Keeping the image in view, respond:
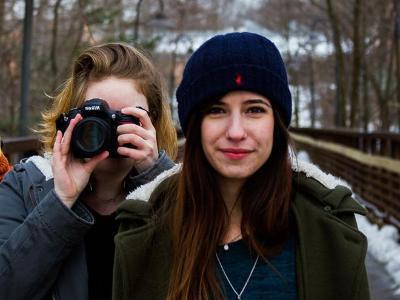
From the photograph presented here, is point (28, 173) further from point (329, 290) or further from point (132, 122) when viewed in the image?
point (329, 290)

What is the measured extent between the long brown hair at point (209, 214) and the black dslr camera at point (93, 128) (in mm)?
239

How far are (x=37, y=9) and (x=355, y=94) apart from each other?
321 inches

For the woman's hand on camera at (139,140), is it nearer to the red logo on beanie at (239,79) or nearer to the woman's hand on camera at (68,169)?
the woman's hand on camera at (68,169)

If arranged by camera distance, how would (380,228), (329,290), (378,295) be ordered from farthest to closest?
(380,228) < (378,295) < (329,290)

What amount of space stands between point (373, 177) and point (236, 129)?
8338 mm

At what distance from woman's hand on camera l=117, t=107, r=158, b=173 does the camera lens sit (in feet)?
0.17

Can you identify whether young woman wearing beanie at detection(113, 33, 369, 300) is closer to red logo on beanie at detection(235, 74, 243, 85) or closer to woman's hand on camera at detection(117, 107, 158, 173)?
red logo on beanie at detection(235, 74, 243, 85)

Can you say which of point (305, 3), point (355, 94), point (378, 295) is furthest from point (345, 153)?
point (305, 3)

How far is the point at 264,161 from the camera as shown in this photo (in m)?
1.77

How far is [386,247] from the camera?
726cm

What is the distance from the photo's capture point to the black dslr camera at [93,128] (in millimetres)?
1886

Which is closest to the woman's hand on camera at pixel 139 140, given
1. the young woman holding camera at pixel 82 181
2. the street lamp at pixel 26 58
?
the young woman holding camera at pixel 82 181

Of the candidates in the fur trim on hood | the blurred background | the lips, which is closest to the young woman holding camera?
the fur trim on hood

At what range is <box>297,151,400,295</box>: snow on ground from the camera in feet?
20.8
